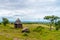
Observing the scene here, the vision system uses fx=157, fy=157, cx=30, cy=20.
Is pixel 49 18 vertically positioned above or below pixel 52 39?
above

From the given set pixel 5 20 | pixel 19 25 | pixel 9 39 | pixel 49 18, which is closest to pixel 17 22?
pixel 19 25

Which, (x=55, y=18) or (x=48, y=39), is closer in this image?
(x=48, y=39)

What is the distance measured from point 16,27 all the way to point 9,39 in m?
35.8

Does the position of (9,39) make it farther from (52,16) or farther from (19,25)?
(52,16)

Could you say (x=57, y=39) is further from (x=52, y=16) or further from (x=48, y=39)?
(x=52, y=16)

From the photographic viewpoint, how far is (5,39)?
44.3 m

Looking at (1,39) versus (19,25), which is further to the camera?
(19,25)

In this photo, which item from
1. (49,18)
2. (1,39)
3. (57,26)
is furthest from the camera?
(49,18)

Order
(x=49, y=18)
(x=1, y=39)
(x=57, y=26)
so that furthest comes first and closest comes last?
1. (x=49, y=18)
2. (x=57, y=26)
3. (x=1, y=39)

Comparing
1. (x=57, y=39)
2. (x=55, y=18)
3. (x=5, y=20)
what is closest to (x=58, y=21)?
(x=55, y=18)

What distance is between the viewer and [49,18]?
83.8 m

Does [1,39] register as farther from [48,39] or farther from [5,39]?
[48,39]

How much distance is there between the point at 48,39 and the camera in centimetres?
4506

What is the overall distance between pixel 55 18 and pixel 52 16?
1.95 metres
